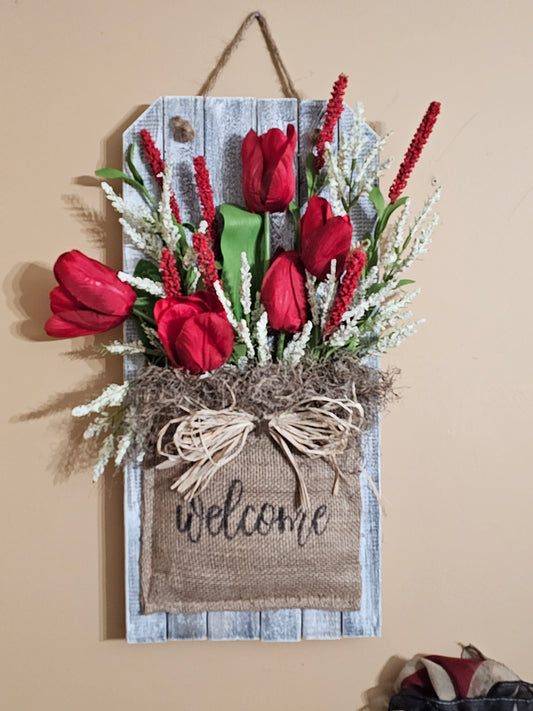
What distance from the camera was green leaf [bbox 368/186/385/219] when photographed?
2.69 ft

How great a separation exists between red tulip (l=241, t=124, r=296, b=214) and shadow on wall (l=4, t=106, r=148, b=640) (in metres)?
0.20

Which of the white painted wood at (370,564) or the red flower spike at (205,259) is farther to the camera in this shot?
the white painted wood at (370,564)

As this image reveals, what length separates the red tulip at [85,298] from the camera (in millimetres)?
771

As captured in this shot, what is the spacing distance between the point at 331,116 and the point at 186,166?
22 centimetres

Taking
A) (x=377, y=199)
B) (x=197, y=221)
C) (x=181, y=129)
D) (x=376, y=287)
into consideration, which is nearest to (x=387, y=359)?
(x=376, y=287)

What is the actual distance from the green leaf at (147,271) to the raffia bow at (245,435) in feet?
0.65

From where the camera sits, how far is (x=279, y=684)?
2.93 feet

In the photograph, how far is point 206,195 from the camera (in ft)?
2.59

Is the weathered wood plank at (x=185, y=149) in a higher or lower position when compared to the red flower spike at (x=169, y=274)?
higher

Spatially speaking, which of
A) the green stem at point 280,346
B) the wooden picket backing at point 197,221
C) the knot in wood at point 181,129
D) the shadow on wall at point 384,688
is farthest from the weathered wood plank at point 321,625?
the knot in wood at point 181,129

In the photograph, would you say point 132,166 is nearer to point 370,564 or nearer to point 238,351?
point 238,351

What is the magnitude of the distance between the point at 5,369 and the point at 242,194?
1.45ft

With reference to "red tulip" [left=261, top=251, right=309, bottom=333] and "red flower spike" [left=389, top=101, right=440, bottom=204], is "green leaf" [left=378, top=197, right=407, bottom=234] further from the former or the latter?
"red tulip" [left=261, top=251, right=309, bottom=333]

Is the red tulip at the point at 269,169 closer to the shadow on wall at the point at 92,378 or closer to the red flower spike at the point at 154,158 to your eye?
the red flower spike at the point at 154,158
